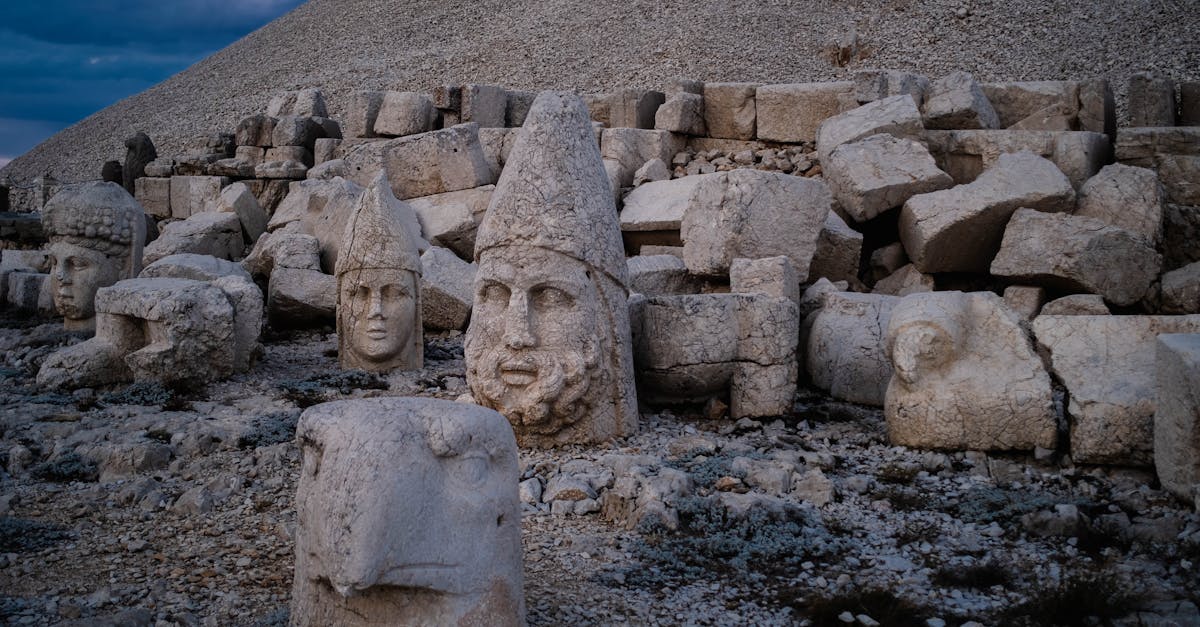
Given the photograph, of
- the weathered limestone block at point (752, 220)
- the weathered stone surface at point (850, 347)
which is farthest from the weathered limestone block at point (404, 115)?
the weathered stone surface at point (850, 347)

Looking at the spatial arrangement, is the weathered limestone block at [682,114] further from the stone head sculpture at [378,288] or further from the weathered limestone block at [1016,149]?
the stone head sculpture at [378,288]

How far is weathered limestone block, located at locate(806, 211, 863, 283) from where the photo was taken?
9.38 m

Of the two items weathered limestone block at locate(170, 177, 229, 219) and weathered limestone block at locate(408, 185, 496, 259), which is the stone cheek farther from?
weathered limestone block at locate(170, 177, 229, 219)

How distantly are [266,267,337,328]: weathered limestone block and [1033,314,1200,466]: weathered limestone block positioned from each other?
6797 mm

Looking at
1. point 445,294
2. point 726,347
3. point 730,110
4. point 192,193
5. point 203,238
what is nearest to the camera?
point 726,347

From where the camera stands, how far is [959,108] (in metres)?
11.1

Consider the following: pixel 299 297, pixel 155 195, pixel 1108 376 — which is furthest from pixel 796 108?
pixel 155 195

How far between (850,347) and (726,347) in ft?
3.63

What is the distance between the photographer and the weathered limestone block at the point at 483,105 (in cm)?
1455

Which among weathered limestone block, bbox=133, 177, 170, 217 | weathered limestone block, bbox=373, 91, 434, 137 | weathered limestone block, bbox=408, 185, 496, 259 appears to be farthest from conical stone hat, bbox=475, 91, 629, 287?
weathered limestone block, bbox=133, 177, 170, 217

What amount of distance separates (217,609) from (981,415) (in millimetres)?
4183

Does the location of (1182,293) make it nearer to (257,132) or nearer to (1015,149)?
(1015,149)

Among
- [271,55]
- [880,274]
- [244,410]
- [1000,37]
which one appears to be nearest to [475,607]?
[244,410]

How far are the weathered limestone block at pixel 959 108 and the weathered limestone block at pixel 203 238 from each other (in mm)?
8939
